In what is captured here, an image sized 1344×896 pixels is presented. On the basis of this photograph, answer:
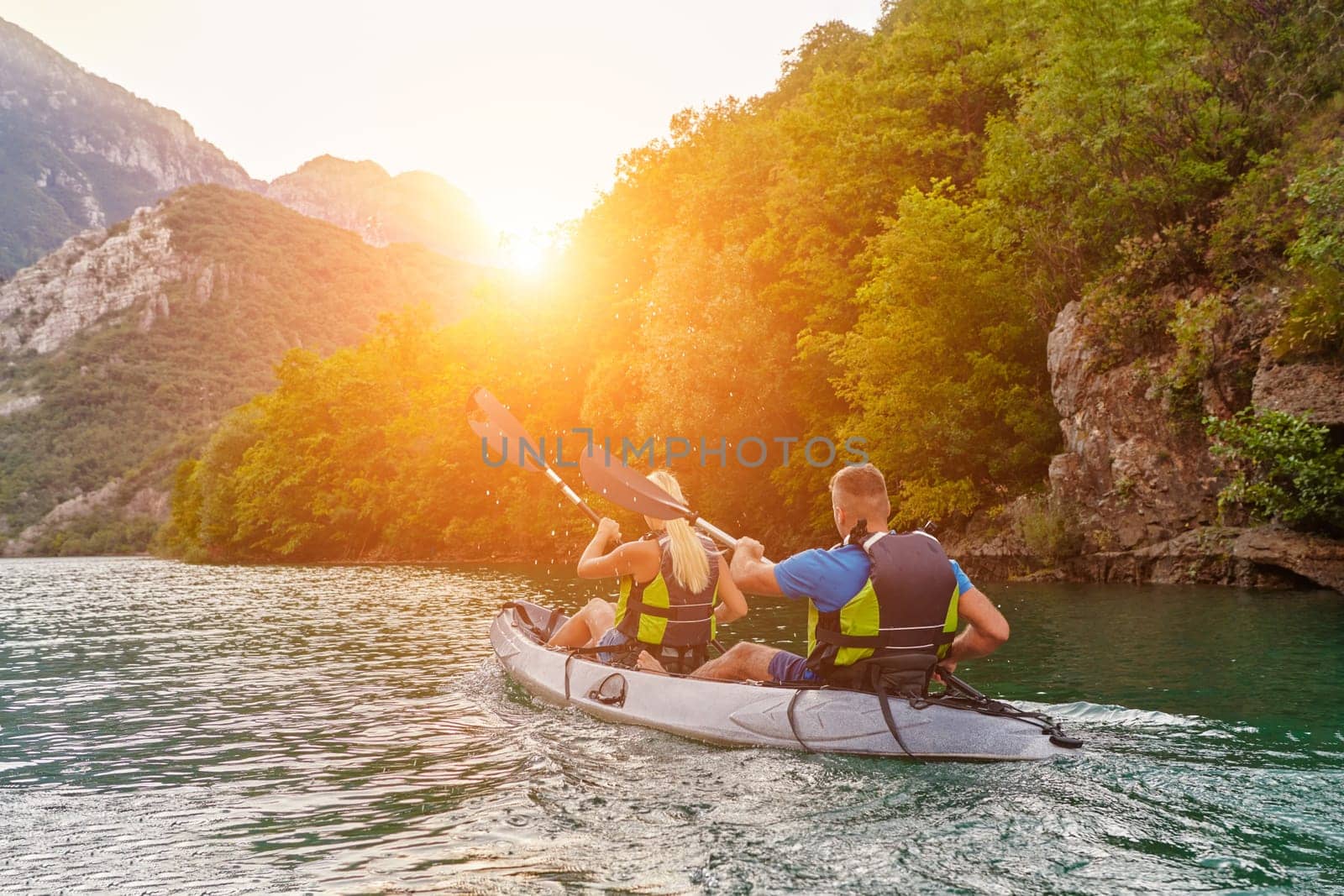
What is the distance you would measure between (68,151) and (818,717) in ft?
648

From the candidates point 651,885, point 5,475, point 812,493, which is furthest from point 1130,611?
point 5,475

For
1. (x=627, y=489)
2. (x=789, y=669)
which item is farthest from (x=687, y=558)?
(x=789, y=669)

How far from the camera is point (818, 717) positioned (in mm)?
6234

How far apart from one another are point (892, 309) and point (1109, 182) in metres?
6.40

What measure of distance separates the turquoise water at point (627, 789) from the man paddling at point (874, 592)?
26.4 inches

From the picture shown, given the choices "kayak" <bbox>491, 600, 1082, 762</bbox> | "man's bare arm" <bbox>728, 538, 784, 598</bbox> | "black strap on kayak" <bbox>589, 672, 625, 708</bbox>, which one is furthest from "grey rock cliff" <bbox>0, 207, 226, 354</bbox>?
"man's bare arm" <bbox>728, 538, 784, 598</bbox>

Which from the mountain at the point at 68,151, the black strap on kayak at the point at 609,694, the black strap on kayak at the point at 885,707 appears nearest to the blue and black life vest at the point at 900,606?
the black strap on kayak at the point at 885,707

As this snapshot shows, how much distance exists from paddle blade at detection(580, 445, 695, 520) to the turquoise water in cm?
170

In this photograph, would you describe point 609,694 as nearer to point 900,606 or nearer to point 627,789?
point 627,789

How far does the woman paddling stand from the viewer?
302 inches

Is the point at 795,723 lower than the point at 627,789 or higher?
higher

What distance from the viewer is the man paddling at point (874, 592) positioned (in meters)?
5.89

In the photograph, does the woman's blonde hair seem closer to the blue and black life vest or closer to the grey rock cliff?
the blue and black life vest

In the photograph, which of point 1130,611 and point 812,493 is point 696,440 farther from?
point 1130,611
